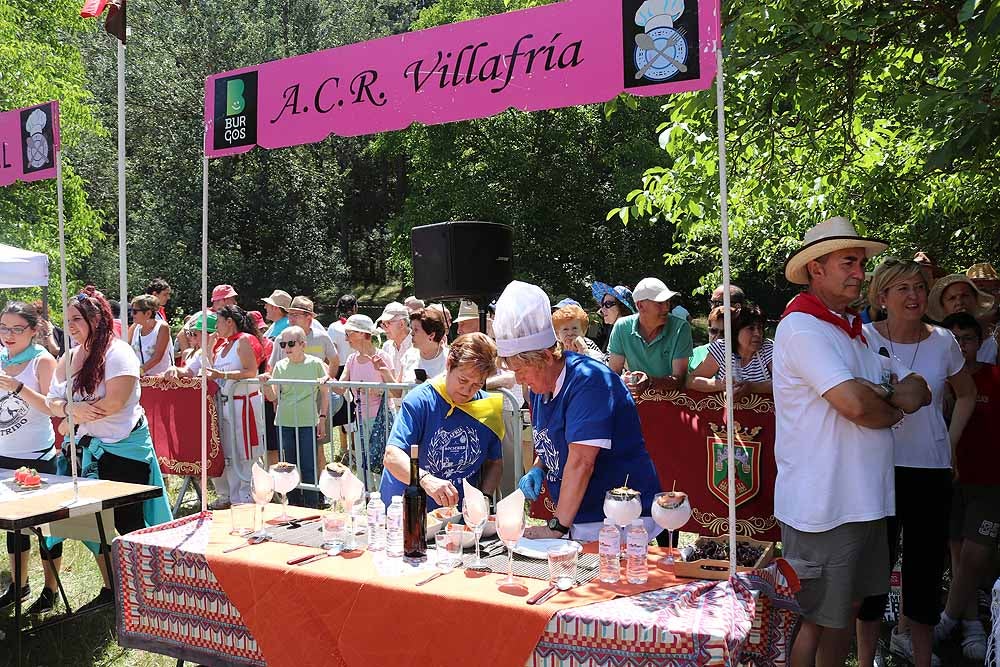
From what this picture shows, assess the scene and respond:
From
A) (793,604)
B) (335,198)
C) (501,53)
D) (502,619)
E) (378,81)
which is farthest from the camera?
(335,198)

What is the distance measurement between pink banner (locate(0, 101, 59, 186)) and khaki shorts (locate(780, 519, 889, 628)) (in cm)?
413

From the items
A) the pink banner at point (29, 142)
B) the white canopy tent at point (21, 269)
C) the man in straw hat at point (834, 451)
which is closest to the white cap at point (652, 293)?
the man in straw hat at point (834, 451)

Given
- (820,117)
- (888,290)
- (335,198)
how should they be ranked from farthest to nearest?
(335,198) → (820,117) → (888,290)

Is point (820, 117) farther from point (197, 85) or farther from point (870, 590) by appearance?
point (197, 85)

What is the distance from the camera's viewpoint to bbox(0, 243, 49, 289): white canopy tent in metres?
7.70

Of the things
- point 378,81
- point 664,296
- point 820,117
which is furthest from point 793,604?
point 820,117

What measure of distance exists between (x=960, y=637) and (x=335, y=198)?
2777cm

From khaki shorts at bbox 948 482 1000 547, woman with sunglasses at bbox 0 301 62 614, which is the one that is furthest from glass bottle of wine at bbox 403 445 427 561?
woman with sunglasses at bbox 0 301 62 614

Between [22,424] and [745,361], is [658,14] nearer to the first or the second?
[745,361]

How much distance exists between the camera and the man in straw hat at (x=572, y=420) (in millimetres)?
2879

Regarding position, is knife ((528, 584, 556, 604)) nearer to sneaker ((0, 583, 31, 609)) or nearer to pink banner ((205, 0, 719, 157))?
pink banner ((205, 0, 719, 157))

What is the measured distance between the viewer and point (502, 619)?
2.45 m

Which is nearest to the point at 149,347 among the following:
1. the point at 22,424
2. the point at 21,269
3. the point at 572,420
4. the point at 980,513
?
the point at 21,269

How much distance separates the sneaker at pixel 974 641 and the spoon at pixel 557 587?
8.59ft
